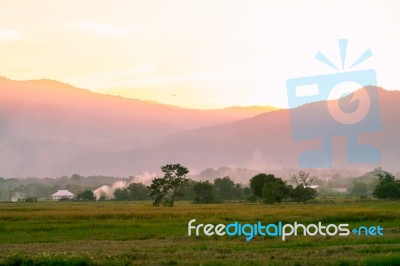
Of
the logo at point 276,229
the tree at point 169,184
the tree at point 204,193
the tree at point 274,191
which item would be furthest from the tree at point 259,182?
the logo at point 276,229

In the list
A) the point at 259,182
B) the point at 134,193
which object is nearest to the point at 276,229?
the point at 259,182

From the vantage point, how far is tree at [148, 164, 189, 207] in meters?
87.9

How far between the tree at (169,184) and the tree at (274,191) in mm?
12149

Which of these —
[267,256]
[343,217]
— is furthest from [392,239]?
[343,217]

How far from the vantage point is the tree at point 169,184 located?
3462 inches

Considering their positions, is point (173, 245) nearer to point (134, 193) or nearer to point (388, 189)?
point (388, 189)

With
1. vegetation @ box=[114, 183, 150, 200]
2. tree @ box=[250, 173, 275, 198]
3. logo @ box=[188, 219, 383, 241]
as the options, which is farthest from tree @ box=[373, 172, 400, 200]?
vegetation @ box=[114, 183, 150, 200]

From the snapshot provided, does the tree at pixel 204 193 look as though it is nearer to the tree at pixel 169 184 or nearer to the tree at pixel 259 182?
the tree at pixel 259 182

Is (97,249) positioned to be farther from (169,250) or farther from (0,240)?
(0,240)

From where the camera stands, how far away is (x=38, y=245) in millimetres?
30359

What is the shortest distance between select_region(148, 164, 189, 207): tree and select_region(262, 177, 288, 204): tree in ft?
39.9

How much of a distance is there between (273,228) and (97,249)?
1467cm

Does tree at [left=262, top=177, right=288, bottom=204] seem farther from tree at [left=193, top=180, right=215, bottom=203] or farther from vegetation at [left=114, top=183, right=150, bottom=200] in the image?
vegetation at [left=114, top=183, right=150, bottom=200]

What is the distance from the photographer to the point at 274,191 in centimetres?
8569
